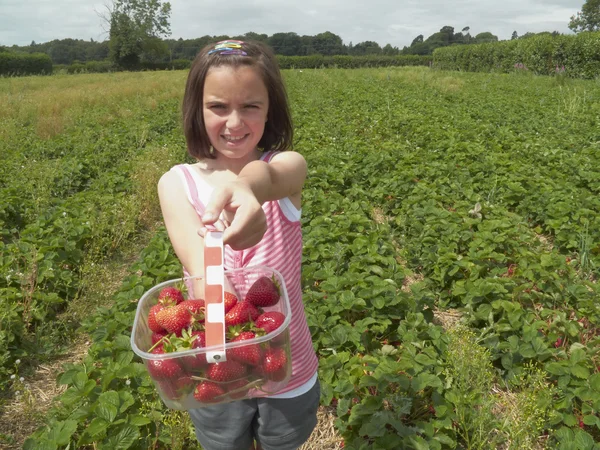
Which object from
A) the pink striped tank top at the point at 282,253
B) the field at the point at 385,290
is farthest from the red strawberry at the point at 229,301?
the field at the point at 385,290

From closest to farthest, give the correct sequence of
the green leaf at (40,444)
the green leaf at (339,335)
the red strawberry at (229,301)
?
the red strawberry at (229,301) < the green leaf at (40,444) < the green leaf at (339,335)

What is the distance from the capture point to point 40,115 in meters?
13.6

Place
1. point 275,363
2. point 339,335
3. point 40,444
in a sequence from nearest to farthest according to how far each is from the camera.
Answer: point 275,363, point 40,444, point 339,335

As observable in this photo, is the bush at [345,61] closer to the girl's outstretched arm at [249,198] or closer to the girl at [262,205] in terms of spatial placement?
the girl at [262,205]

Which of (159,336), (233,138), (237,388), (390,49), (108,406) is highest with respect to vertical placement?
(390,49)

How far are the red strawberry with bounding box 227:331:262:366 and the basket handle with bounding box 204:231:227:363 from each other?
92 mm

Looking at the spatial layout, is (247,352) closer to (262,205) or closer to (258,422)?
(262,205)

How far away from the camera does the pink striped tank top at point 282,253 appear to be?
1.61 m

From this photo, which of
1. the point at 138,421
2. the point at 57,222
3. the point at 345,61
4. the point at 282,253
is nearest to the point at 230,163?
the point at 282,253

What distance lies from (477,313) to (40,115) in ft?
46.0

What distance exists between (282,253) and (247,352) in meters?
0.57

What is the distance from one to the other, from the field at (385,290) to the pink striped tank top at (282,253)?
0.96m

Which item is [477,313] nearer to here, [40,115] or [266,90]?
[266,90]

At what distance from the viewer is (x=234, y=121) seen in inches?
60.9
